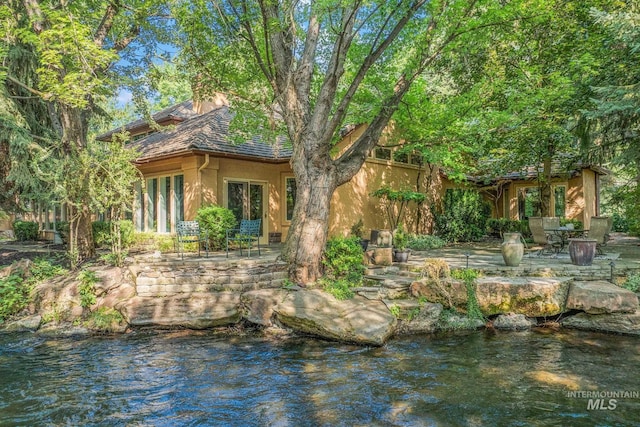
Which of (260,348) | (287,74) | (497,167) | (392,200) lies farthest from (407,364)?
(497,167)

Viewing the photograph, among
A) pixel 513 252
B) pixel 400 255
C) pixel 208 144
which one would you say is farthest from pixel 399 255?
pixel 208 144

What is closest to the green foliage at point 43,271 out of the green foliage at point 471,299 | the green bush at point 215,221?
the green bush at point 215,221

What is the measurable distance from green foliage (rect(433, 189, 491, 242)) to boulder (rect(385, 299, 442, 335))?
8285 mm

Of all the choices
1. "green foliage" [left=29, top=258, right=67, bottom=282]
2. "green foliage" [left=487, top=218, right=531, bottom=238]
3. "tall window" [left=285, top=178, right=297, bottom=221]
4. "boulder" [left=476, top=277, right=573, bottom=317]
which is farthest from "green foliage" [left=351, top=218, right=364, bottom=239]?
"green foliage" [left=487, top=218, right=531, bottom=238]

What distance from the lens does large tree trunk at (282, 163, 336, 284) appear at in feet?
27.6

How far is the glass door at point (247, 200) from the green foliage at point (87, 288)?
17.6 ft

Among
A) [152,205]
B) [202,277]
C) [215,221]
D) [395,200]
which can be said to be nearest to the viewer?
[202,277]

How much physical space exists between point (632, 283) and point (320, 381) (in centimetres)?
684

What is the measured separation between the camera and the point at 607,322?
23.7 feet

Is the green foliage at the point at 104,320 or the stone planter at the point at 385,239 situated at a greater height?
the stone planter at the point at 385,239

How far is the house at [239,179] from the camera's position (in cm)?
1234

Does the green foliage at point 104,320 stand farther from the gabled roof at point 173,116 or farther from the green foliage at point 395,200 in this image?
the gabled roof at point 173,116

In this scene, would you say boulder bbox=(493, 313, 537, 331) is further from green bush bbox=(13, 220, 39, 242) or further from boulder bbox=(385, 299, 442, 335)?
green bush bbox=(13, 220, 39, 242)

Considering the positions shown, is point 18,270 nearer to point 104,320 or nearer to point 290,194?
point 104,320
